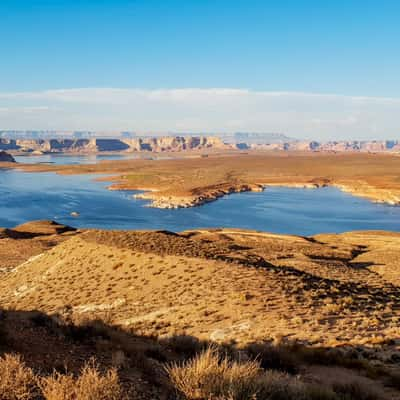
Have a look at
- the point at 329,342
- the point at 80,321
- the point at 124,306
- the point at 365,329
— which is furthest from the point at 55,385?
the point at 124,306

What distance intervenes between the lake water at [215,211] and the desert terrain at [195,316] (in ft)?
135

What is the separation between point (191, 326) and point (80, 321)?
4.06m

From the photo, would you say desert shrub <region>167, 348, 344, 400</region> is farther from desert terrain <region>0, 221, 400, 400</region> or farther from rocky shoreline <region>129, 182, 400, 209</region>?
rocky shoreline <region>129, 182, 400, 209</region>

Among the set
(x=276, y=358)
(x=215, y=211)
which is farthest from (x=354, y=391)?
(x=215, y=211)

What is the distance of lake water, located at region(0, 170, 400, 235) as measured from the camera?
Answer: 2864 inches

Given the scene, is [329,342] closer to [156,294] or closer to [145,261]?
[156,294]

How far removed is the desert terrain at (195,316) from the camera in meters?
8.07

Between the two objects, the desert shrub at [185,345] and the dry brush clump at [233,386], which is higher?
the dry brush clump at [233,386]

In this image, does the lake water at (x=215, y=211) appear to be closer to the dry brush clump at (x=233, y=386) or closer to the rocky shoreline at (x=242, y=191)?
the rocky shoreline at (x=242, y=191)

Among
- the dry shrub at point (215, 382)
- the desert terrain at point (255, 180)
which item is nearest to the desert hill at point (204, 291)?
the dry shrub at point (215, 382)

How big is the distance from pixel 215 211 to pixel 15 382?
81.8m

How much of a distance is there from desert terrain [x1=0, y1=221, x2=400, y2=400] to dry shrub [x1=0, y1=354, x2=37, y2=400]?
30.7 inches

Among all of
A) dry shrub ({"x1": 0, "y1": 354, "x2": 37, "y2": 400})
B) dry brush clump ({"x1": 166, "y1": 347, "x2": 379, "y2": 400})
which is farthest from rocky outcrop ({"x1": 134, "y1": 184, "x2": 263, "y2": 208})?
dry shrub ({"x1": 0, "y1": 354, "x2": 37, "y2": 400})

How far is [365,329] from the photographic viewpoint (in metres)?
13.2
